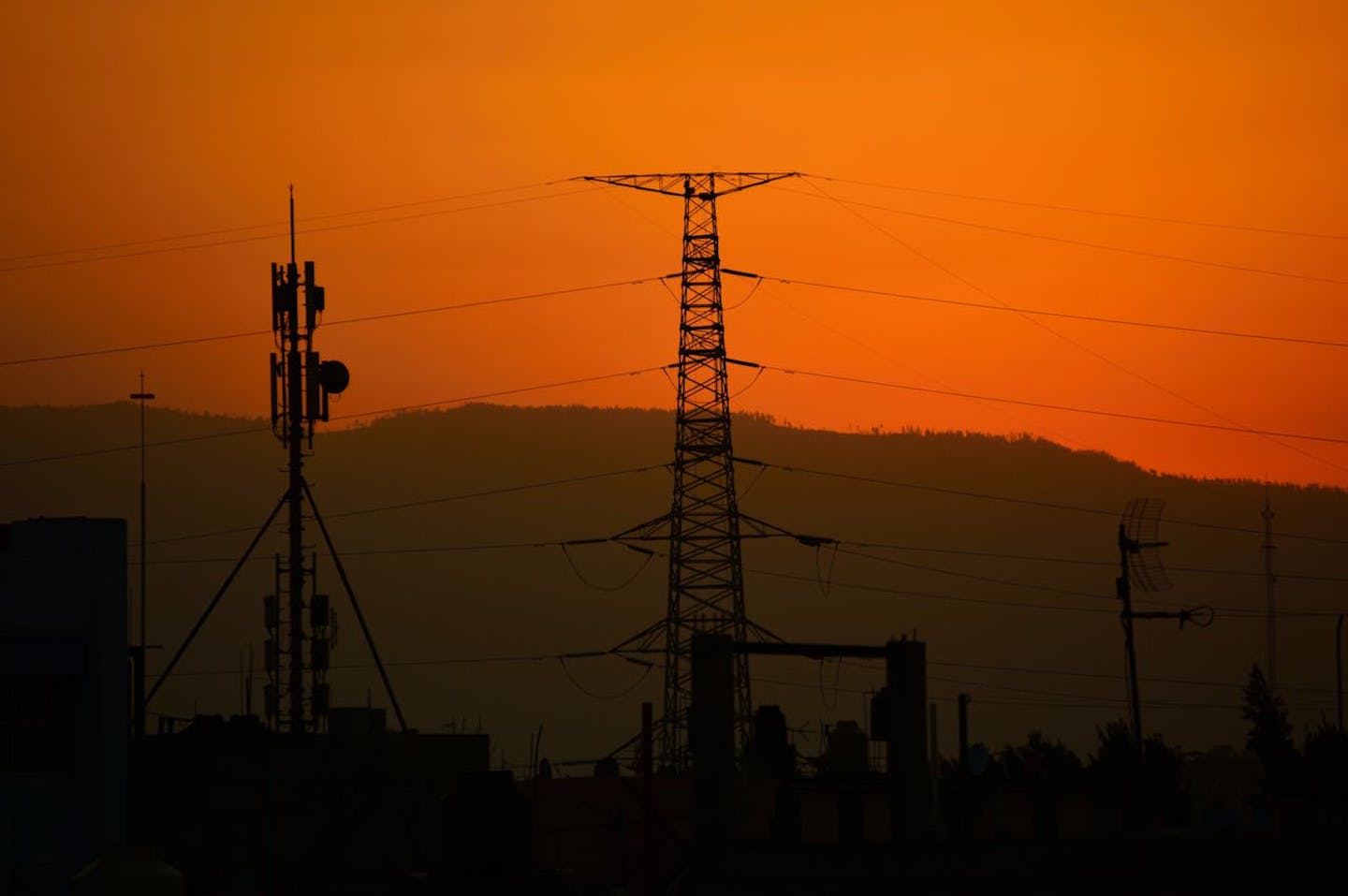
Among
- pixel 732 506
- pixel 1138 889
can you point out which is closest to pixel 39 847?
pixel 1138 889

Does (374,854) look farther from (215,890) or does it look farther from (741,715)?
(741,715)

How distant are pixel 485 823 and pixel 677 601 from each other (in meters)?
28.6

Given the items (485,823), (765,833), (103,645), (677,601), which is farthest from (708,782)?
(765,833)

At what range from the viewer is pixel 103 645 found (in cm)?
4988

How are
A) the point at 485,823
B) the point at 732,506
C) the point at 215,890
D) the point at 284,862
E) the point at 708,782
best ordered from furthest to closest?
the point at 732,506 → the point at 284,862 → the point at 215,890 → the point at 708,782 → the point at 485,823

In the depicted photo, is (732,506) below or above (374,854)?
above

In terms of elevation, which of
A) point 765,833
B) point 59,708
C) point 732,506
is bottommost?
point 765,833

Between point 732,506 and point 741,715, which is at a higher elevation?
point 732,506

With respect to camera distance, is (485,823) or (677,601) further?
(677,601)

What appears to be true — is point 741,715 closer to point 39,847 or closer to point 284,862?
point 284,862

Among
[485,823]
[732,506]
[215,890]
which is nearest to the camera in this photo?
[485,823]

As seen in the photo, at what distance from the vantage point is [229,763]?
6588cm

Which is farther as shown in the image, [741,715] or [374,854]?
[741,715]

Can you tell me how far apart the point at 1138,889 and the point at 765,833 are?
33.1 metres
